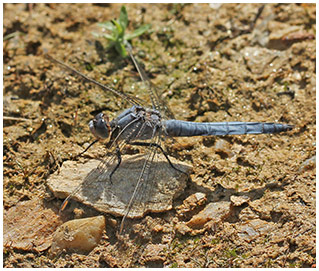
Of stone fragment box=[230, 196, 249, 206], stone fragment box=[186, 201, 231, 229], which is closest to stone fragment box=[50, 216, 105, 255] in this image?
stone fragment box=[186, 201, 231, 229]

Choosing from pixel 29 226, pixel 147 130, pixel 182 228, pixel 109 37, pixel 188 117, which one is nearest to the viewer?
pixel 182 228

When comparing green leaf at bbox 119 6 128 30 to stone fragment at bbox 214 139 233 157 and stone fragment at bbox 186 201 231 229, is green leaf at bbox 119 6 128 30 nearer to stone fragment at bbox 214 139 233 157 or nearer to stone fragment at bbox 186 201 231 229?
stone fragment at bbox 214 139 233 157

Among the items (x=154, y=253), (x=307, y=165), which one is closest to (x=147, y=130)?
(x=154, y=253)

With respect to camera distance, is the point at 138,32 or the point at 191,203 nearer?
the point at 191,203

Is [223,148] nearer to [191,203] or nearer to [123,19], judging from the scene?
[191,203]

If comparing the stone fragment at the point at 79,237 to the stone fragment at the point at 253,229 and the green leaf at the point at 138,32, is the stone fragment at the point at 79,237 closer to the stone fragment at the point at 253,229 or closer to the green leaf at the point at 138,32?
the stone fragment at the point at 253,229

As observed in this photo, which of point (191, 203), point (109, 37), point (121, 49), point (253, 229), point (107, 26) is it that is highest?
point (107, 26)

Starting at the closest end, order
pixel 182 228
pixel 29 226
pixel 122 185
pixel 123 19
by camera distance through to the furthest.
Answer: pixel 182 228, pixel 29 226, pixel 122 185, pixel 123 19
